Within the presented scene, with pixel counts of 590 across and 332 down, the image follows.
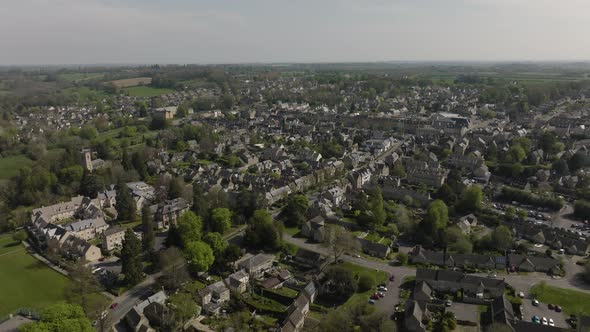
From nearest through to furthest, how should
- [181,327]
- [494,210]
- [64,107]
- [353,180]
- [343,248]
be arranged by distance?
[181,327] < [343,248] < [494,210] < [353,180] < [64,107]

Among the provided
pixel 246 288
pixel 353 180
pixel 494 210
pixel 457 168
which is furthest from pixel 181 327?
pixel 457 168

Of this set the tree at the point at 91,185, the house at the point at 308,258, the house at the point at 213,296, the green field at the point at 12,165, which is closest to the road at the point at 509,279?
the house at the point at 308,258

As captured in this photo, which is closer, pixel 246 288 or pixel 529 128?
pixel 246 288

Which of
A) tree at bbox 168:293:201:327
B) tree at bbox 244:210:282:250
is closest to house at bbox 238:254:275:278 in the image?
tree at bbox 244:210:282:250

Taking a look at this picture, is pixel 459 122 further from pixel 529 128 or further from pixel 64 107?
pixel 64 107

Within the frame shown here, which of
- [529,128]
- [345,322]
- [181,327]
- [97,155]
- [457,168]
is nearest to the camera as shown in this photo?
[345,322]

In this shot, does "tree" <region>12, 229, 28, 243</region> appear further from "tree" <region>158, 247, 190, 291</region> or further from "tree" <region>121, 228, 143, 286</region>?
"tree" <region>158, 247, 190, 291</region>

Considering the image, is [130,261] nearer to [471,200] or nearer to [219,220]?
[219,220]

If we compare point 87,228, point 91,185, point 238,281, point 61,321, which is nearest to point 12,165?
point 91,185
